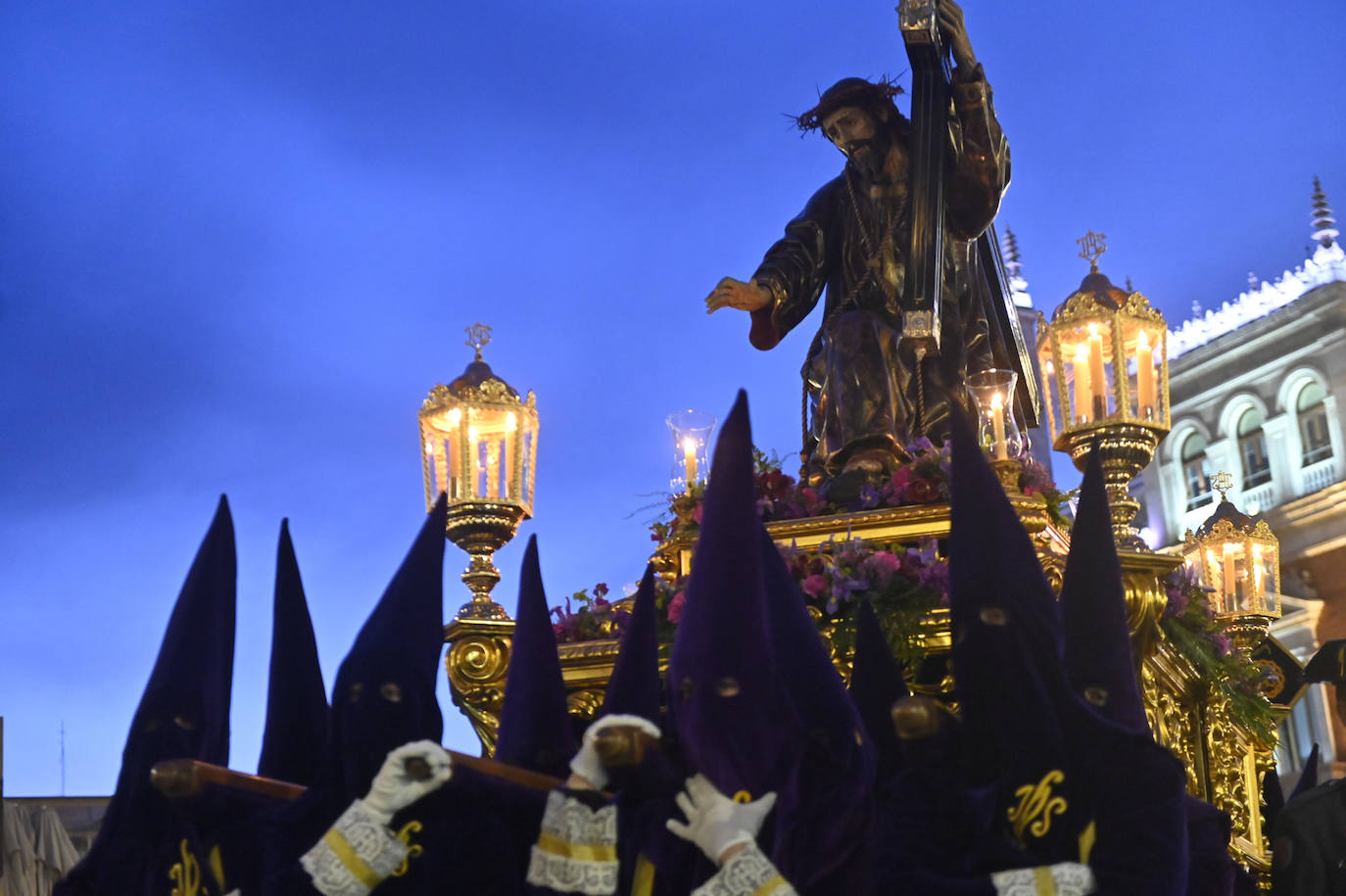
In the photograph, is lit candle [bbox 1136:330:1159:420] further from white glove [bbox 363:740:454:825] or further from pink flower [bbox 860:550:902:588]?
white glove [bbox 363:740:454:825]

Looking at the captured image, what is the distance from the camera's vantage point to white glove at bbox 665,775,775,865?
159 inches

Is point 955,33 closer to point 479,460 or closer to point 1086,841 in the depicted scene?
point 479,460

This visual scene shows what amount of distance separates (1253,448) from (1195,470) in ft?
4.58

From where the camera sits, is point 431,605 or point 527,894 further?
point 431,605

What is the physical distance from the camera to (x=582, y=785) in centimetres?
432

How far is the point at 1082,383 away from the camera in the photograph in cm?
711

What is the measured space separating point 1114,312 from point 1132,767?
3.52 meters

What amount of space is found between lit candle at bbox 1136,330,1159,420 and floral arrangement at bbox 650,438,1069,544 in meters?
0.58

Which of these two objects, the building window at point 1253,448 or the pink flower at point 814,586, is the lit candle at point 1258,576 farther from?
the building window at point 1253,448

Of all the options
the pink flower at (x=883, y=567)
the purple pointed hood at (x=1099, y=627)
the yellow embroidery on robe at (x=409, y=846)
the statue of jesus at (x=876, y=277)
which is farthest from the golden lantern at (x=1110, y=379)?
the yellow embroidery on robe at (x=409, y=846)

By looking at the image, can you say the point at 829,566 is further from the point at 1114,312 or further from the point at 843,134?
the point at 843,134

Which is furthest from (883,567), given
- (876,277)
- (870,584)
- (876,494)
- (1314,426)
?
(1314,426)

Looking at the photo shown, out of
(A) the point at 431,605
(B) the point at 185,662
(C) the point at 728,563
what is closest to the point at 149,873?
(B) the point at 185,662

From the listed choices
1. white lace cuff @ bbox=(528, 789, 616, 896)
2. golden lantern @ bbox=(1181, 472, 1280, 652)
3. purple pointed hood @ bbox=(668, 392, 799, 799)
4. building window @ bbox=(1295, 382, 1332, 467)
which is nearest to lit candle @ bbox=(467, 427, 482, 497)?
purple pointed hood @ bbox=(668, 392, 799, 799)
